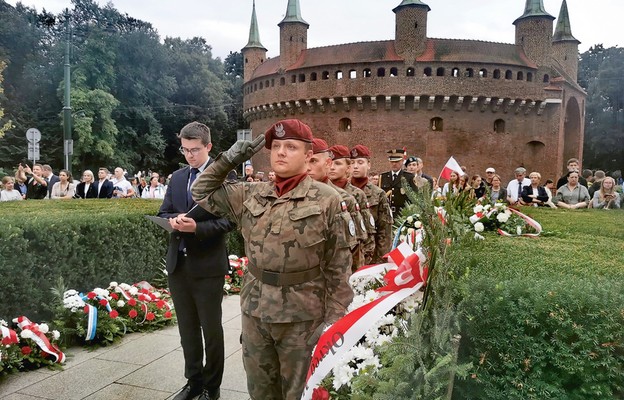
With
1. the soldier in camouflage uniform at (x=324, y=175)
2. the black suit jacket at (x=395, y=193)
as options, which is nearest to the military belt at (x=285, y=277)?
the soldier in camouflage uniform at (x=324, y=175)

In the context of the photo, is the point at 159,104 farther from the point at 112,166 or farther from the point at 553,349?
the point at 553,349

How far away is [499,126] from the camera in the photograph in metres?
35.4

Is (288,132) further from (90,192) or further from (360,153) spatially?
(90,192)

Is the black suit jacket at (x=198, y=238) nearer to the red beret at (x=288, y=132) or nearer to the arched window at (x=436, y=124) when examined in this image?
the red beret at (x=288, y=132)

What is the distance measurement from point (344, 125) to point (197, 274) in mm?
33097

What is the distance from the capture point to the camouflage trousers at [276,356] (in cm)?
297

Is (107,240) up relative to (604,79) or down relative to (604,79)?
down

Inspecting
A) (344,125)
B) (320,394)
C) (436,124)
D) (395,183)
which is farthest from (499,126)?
(320,394)

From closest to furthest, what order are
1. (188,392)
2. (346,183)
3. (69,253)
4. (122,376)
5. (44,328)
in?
(188,392), (122,376), (44,328), (69,253), (346,183)

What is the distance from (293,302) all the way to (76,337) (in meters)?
3.51

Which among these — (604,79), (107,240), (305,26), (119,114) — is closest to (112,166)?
(119,114)

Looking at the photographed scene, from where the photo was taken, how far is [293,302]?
115 inches

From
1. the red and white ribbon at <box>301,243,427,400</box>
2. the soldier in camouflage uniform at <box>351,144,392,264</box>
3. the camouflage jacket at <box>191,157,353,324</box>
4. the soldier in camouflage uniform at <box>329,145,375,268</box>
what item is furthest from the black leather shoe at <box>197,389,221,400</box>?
the soldier in camouflage uniform at <box>351,144,392,264</box>

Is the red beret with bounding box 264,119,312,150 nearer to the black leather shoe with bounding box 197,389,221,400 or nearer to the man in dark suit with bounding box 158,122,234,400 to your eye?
the man in dark suit with bounding box 158,122,234,400
